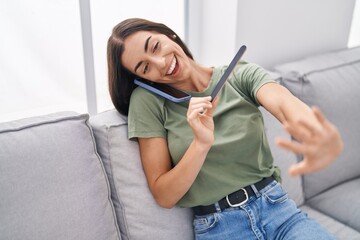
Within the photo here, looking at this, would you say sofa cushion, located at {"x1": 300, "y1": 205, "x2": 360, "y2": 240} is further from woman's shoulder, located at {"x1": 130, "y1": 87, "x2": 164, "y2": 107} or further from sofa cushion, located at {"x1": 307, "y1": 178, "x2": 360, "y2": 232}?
woman's shoulder, located at {"x1": 130, "y1": 87, "x2": 164, "y2": 107}

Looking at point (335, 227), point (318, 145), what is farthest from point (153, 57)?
point (335, 227)

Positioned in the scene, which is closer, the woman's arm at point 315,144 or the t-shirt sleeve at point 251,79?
the woman's arm at point 315,144

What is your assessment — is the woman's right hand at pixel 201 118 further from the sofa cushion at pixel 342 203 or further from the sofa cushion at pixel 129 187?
the sofa cushion at pixel 342 203

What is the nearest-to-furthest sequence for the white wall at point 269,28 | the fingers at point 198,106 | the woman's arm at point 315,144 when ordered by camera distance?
the woman's arm at point 315,144 → the fingers at point 198,106 → the white wall at point 269,28

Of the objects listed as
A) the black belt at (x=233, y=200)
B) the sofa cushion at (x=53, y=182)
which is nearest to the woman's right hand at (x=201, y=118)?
the black belt at (x=233, y=200)

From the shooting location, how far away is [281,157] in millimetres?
1355

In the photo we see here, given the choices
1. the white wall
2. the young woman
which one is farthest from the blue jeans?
the white wall

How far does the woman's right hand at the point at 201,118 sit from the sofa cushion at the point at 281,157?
489mm

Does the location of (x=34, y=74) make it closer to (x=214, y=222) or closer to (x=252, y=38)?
(x=214, y=222)

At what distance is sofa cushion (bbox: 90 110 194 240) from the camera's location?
3.37 feet

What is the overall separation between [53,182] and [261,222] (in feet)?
1.86

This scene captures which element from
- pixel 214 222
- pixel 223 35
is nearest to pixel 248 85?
pixel 214 222

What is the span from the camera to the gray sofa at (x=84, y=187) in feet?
2.86

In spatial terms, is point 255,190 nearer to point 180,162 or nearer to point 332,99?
point 180,162
